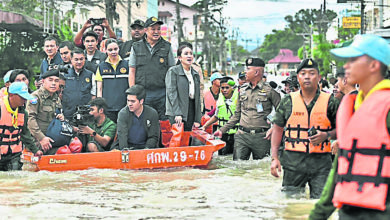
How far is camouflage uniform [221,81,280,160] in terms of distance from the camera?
364 inches

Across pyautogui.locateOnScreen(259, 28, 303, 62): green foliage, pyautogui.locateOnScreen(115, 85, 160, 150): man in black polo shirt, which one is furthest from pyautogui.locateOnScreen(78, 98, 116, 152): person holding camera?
pyautogui.locateOnScreen(259, 28, 303, 62): green foliage

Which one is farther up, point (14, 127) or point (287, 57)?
point (287, 57)

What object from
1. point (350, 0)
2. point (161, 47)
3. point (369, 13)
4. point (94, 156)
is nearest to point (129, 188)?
point (94, 156)

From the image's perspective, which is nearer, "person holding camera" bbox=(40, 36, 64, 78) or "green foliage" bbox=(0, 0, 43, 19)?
"person holding camera" bbox=(40, 36, 64, 78)

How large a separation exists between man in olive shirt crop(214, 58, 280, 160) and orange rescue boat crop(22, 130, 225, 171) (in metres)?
0.63

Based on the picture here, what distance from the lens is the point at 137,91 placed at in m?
9.75

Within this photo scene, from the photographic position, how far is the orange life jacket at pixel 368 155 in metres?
3.65

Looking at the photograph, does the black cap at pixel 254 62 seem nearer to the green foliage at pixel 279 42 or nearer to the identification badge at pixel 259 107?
the identification badge at pixel 259 107

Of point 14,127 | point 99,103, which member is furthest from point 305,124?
point 99,103

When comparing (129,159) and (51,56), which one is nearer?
(129,159)

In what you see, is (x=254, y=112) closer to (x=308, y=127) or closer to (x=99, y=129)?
(x=99, y=129)

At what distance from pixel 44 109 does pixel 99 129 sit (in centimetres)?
94

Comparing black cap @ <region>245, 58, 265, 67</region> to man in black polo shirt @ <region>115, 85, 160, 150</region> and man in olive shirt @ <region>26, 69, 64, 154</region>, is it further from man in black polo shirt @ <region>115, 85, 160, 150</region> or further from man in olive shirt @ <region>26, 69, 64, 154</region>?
man in olive shirt @ <region>26, 69, 64, 154</region>

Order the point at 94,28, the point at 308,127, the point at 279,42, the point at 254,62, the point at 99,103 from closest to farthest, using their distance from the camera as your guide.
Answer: the point at 308,127 → the point at 254,62 → the point at 99,103 → the point at 94,28 → the point at 279,42
